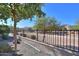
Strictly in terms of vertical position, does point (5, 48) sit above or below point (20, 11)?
below

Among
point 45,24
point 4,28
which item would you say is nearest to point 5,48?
point 4,28

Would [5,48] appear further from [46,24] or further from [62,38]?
[62,38]

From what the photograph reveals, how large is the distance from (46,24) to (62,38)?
1.08ft

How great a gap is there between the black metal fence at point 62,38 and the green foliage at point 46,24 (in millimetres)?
64

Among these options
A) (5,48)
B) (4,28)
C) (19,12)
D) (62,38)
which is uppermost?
(19,12)

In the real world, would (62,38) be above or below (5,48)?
above

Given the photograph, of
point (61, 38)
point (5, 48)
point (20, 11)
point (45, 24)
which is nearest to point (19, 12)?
point (20, 11)

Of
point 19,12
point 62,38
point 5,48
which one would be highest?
point 19,12

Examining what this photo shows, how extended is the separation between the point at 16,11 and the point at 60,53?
3.05ft

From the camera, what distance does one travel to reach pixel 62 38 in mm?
4035

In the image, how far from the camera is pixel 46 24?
4.07 m

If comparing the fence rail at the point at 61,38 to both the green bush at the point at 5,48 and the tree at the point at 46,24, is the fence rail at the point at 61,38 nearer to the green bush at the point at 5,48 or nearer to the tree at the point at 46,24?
the tree at the point at 46,24

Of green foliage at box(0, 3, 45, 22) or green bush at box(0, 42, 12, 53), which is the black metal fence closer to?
green foliage at box(0, 3, 45, 22)

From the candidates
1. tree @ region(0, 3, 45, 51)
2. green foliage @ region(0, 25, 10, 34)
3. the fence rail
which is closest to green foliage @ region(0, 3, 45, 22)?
tree @ region(0, 3, 45, 51)
